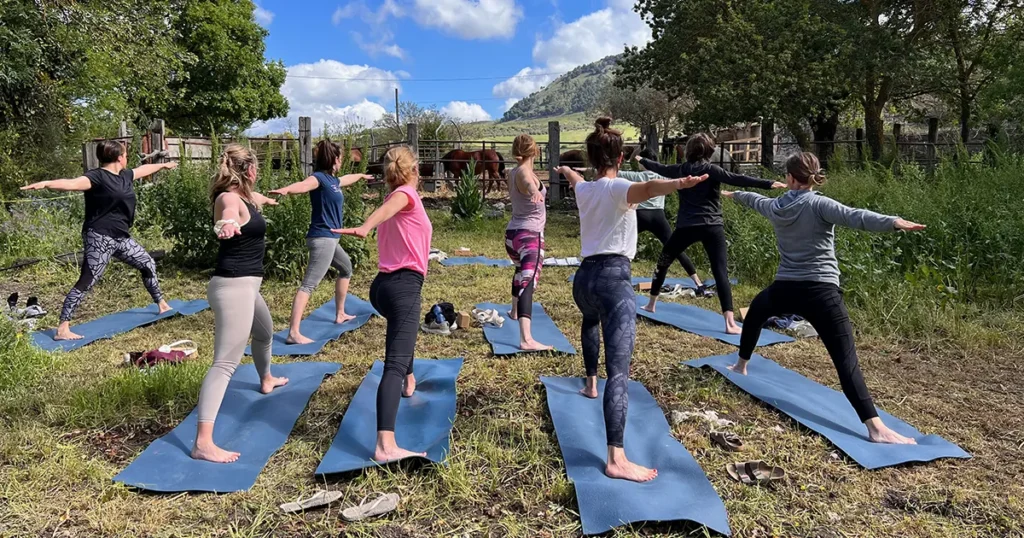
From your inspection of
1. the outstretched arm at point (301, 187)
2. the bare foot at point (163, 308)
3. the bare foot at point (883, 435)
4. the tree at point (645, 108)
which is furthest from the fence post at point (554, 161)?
the tree at point (645, 108)

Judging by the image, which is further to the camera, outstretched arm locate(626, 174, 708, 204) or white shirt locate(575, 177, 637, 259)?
white shirt locate(575, 177, 637, 259)

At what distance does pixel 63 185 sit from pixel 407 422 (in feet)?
11.0

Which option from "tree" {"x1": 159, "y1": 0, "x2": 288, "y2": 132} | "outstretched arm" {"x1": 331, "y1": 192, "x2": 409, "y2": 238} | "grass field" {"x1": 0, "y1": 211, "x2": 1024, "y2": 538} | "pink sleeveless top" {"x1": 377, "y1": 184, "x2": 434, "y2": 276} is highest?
"tree" {"x1": 159, "y1": 0, "x2": 288, "y2": 132}

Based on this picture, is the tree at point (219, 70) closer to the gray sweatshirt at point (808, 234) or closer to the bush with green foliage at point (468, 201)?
the bush with green foliage at point (468, 201)

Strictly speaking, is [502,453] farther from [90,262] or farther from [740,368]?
[90,262]

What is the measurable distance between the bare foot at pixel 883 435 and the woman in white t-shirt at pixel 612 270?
128 cm

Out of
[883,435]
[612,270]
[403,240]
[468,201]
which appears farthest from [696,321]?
[468,201]

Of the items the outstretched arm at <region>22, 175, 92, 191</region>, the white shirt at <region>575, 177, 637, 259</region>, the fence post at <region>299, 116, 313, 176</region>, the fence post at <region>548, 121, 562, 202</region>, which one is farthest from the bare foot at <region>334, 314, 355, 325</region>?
the fence post at <region>548, 121, 562, 202</region>

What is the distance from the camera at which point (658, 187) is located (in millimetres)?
2703

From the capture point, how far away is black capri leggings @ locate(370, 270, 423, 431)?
119 inches

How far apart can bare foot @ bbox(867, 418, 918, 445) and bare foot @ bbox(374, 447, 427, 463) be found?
7.75ft

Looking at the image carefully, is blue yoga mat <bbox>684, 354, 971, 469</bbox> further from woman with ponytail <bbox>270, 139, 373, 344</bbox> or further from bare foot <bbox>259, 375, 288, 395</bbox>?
woman with ponytail <bbox>270, 139, 373, 344</bbox>

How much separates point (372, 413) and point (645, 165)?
3251 mm

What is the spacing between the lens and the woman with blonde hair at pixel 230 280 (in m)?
3.12
